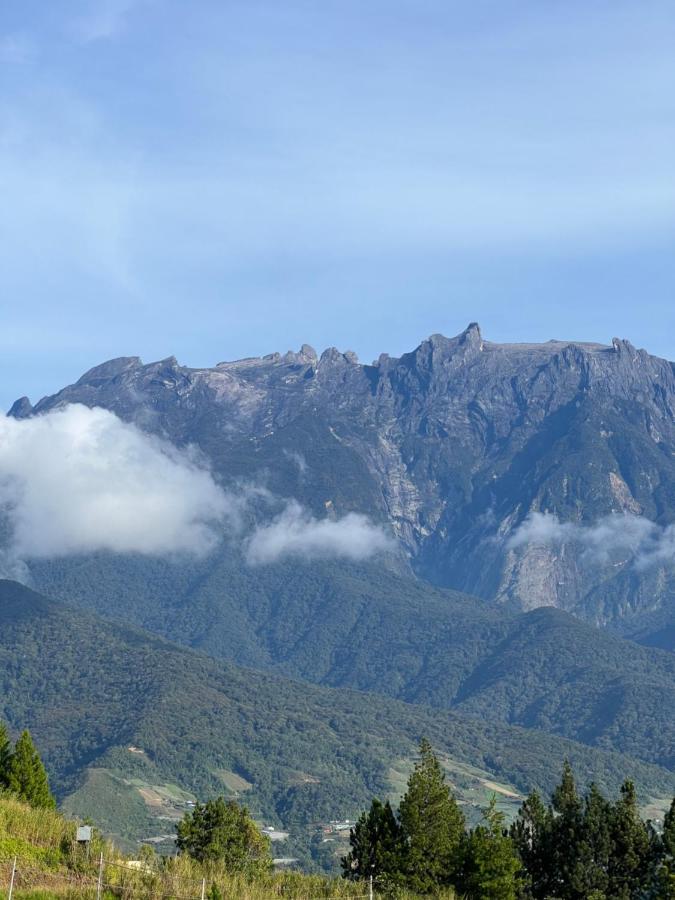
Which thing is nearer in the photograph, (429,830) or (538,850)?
→ (429,830)

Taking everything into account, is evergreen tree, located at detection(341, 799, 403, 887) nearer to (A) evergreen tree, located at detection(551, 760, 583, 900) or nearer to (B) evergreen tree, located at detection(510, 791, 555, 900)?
(B) evergreen tree, located at detection(510, 791, 555, 900)

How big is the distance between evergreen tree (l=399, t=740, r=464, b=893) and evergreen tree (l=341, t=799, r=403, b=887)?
41.7 inches

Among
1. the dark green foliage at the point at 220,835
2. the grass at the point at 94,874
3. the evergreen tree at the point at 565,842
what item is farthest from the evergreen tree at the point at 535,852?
the grass at the point at 94,874

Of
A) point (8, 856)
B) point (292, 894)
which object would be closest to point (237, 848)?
point (292, 894)

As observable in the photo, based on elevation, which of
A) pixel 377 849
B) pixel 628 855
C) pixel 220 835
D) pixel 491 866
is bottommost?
pixel 491 866

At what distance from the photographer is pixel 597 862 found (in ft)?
308

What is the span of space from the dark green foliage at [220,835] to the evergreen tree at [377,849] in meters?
12.6

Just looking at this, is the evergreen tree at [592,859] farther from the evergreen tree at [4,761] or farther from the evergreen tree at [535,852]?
the evergreen tree at [4,761]

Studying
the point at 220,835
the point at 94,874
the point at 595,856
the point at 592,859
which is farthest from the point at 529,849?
the point at 94,874

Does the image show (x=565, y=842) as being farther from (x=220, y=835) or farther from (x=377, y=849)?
(x=220, y=835)

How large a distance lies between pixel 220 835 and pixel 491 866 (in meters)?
45.6

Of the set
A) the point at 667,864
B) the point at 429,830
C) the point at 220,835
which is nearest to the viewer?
the point at 667,864

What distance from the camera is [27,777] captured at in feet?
358

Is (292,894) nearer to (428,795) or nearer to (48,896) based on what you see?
(48,896)
